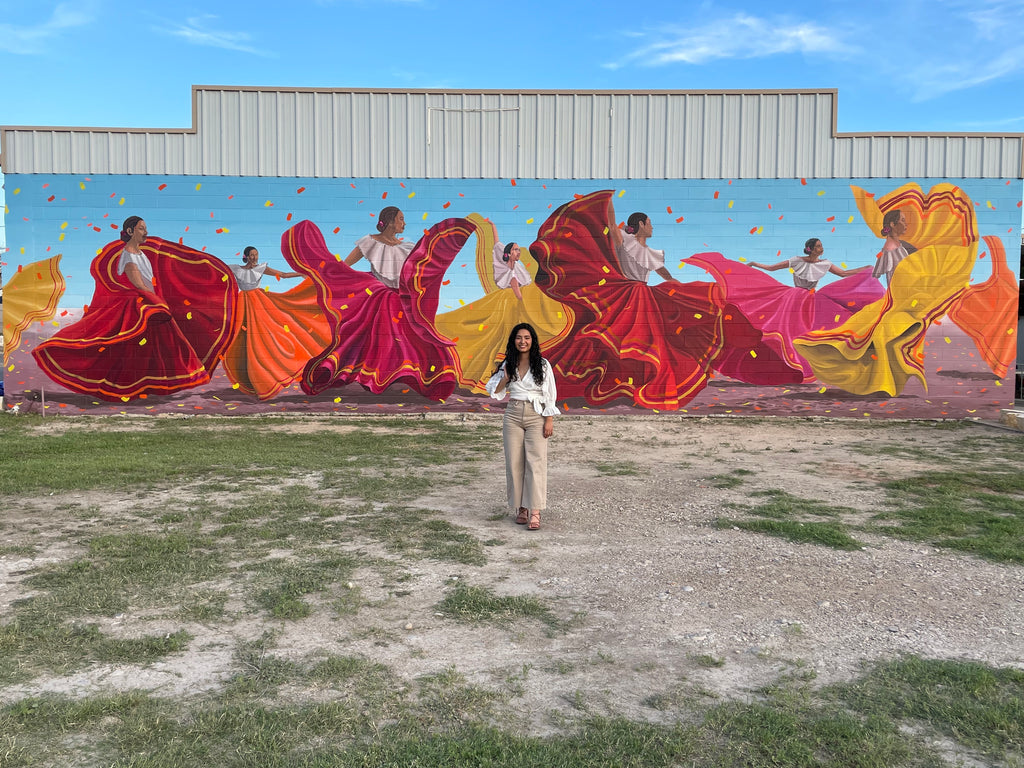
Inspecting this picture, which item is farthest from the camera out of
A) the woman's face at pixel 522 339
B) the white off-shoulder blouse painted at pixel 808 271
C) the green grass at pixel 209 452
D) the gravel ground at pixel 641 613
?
the white off-shoulder blouse painted at pixel 808 271

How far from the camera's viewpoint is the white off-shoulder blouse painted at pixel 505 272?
13.5 meters

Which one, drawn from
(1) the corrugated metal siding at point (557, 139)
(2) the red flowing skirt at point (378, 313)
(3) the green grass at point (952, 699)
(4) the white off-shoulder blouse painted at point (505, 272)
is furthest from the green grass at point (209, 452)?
(3) the green grass at point (952, 699)

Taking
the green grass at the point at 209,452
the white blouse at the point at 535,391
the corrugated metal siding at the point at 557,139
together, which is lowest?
the green grass at the point at 209,452

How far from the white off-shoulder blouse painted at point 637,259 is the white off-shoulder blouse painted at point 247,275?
646cm

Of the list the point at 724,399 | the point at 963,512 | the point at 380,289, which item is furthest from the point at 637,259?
the point at 963,512

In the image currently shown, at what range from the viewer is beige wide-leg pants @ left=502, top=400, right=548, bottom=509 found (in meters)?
6.13

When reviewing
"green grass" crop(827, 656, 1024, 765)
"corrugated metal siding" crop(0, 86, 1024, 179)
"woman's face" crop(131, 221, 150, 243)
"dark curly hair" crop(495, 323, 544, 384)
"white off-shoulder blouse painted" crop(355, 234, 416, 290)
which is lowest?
"green grass" crop(827, 656, 1024, 765)

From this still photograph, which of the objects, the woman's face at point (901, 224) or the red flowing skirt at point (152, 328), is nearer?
the red flowing skirt at point (152, 328)

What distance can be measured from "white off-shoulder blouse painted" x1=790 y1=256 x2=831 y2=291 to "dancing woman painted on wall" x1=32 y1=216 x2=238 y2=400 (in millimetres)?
10108

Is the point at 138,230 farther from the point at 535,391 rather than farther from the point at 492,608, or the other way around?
the point at 492,608

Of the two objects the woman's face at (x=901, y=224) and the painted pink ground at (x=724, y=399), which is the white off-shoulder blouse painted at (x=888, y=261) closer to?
A: the woman's face at (x=901, y=224)

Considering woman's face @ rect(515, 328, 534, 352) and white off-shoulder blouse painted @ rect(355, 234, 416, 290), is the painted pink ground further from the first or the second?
woman's face @ rect(515, 328, 534, 352)

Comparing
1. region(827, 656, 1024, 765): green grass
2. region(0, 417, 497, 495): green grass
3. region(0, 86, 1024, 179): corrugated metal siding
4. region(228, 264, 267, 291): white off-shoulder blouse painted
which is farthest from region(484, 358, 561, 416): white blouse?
region(228, 264, 267, 291): white off-shoulder blouse painted

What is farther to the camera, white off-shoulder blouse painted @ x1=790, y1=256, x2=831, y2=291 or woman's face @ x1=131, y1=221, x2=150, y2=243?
white off-shoulder blouse painted @ x1=790, y1=256, x2=831, y2=291
